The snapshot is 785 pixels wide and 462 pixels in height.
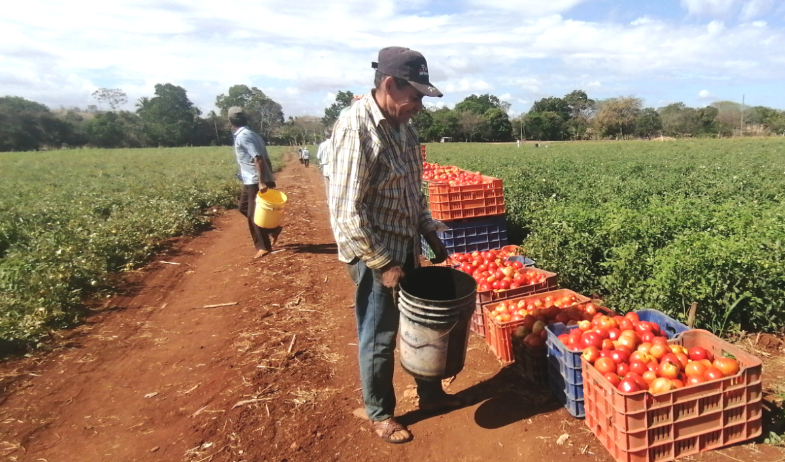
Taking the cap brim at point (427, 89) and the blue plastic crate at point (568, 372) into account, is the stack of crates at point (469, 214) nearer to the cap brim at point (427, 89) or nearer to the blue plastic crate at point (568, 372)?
the blue plastic crate at point (568, 372)

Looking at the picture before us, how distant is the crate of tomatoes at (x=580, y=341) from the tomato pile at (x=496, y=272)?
3.98ft

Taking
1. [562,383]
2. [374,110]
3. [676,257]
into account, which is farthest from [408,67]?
[676,257]

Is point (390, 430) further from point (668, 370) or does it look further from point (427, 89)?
point (427, 89)

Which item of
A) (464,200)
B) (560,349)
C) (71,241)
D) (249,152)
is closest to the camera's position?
(560,349)

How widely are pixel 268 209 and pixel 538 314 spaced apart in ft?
16.0

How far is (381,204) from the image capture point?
9.81ft

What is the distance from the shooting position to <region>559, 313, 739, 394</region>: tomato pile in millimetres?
2885

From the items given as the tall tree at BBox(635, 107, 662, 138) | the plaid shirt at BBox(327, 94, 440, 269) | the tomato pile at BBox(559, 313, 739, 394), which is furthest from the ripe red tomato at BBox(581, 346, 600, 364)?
the tall tree at BBox(635, 107, 662, 138)

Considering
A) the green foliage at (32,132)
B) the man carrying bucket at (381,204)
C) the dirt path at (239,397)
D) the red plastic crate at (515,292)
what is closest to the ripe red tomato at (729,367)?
the dirt path at (239,397)

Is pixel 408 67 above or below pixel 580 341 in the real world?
above

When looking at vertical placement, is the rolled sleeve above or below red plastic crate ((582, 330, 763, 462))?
above

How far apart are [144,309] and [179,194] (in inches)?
346

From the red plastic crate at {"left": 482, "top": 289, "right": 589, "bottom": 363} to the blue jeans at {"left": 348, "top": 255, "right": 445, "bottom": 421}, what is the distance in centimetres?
135

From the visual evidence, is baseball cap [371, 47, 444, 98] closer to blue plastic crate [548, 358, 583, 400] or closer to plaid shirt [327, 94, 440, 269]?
plaid shirt [327, 94, 440, 269]
